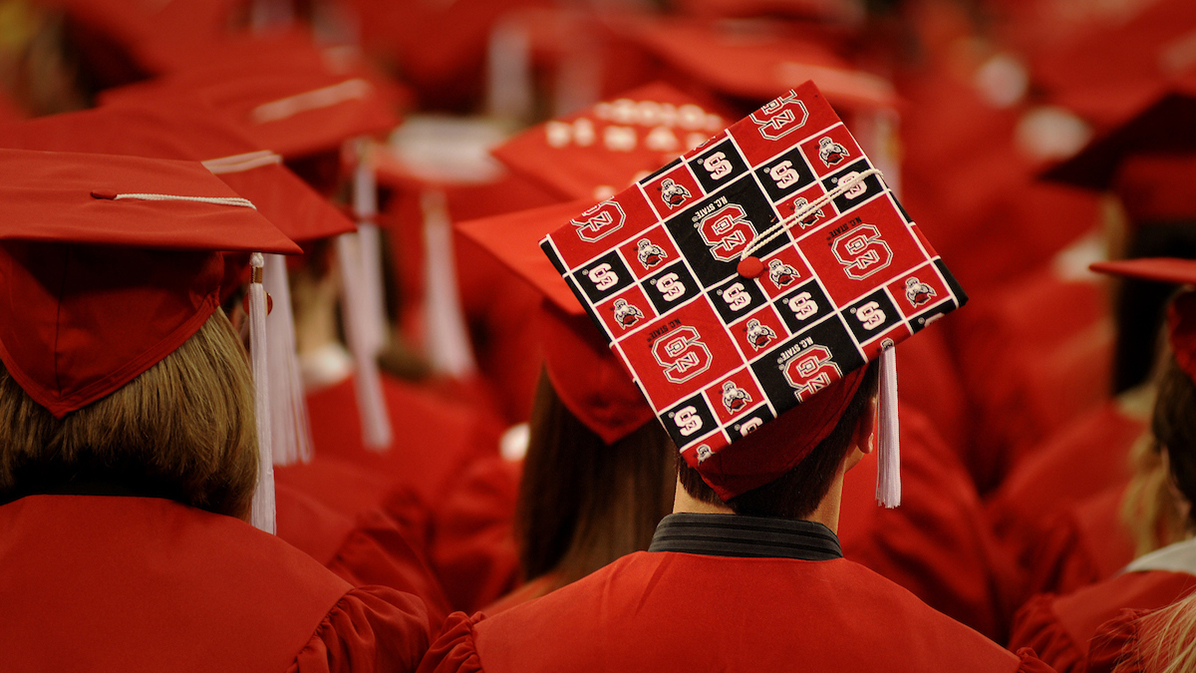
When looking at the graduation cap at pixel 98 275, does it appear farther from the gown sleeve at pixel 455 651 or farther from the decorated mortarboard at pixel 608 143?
the decorated mortarboard at pixel 608 143

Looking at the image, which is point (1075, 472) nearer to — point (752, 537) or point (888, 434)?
point (888, 434)

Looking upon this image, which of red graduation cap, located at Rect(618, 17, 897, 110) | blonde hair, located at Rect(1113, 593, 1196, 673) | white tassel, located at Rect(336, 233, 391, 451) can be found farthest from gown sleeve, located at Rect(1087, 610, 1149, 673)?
red graduation cap, located at Rect(618, 17, 897, 110)

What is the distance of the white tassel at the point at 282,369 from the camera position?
1.95m

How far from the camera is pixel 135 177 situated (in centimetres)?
159

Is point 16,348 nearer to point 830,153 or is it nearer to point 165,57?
point 830,153

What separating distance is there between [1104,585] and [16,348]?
171cm

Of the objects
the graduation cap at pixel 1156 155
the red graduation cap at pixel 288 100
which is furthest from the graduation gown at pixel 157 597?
the graduation cap at pixel 1156 155

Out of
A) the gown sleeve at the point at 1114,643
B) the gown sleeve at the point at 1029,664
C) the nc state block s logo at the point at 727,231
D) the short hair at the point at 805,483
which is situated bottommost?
the gown sleeve at the point at 1114,643

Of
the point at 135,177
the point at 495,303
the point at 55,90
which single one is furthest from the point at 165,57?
the point at 135,177

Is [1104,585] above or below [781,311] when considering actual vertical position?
below

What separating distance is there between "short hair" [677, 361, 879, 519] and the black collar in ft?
0.06

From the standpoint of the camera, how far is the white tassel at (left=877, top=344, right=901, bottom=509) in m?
1.42

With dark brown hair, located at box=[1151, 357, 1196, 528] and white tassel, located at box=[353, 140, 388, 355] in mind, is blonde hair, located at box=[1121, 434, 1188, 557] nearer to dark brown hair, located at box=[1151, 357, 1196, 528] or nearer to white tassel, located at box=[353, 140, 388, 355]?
dark brown hair, located at box=[1151, 357, 1196, 528]

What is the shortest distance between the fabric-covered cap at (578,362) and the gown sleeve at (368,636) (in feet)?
1.35
